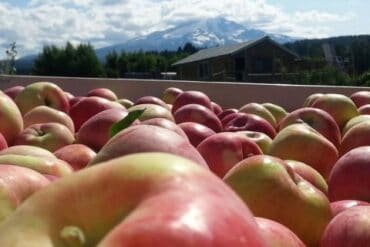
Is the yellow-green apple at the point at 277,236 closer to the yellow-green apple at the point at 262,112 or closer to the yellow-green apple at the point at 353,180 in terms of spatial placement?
the yellow-green apple at the point at 353,180

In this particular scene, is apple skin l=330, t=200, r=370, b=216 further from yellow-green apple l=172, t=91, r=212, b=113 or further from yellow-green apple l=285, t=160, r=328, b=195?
yellow-green apple l=172, t=91, r=212, b=113

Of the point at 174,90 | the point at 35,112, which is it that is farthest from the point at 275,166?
the point at 174,90

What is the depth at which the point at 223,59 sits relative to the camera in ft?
144

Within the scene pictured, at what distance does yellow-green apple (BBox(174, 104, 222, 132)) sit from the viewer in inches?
112

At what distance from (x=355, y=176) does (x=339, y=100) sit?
1.41 m

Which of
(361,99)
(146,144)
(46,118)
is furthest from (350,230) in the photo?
(361,99)

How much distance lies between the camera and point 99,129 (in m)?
2.36

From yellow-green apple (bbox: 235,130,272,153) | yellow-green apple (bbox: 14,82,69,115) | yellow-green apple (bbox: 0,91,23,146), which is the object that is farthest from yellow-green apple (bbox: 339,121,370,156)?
yellow-green apple (bbox: 14,82,69,115)

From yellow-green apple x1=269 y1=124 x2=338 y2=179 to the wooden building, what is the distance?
1575 inches

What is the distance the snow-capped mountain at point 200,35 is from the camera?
554 feet

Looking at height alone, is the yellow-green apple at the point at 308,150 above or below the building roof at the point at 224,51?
above

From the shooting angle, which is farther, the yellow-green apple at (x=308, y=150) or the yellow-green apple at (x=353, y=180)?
the yellow-green apple at (x=308, y=150)

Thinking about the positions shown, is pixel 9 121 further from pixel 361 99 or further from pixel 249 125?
pixel 361 99

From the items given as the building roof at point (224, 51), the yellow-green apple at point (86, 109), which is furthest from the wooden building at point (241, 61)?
the yellow-green apple at point (86, 109)
